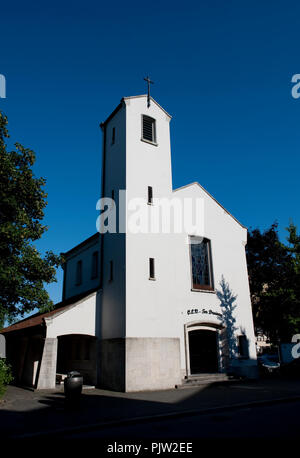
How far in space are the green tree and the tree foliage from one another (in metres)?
15.9

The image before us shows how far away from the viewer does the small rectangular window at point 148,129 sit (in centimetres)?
2119

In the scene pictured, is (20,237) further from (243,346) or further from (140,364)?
(243,346)

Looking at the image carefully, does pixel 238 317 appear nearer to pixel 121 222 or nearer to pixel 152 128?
pixel 121 222

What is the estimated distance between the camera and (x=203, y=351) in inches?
809

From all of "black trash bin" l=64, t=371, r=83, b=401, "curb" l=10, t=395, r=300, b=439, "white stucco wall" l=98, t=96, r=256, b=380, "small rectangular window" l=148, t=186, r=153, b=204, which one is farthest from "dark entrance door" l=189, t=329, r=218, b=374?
"black trash bin" l=64, t=371, r=83, b=401

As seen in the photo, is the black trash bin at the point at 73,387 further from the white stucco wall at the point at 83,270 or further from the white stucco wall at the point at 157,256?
the white stucco wall at the point at 83,270

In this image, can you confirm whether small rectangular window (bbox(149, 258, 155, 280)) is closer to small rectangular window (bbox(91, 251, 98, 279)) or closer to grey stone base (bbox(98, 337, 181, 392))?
grey stone base (bbox(98, 337, 181, 392))

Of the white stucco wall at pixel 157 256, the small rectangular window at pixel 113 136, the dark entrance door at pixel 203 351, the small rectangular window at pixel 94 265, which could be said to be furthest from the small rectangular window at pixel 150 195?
the dark entrance door at pixel 203 351

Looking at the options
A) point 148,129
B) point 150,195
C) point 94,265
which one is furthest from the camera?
point 94,265

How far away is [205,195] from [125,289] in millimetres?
9885

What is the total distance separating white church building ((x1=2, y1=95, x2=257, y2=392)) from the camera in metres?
16.5

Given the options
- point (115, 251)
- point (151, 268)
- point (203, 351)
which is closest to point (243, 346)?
point (203, 351)

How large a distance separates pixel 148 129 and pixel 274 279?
22.5 metres

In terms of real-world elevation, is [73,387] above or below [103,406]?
above
